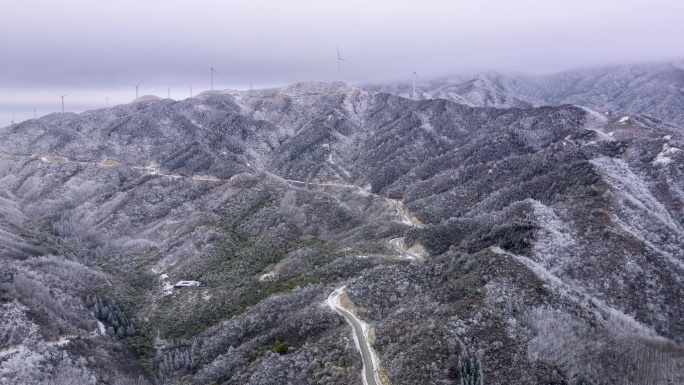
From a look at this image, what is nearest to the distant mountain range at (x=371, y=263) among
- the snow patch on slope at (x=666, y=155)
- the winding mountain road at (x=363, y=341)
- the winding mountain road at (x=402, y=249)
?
the snow patch on slope at (x=666, y=155)

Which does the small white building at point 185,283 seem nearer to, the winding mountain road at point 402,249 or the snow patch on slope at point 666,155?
the winding mountain road at point 402,249

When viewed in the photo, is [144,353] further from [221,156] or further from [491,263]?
[221,156]

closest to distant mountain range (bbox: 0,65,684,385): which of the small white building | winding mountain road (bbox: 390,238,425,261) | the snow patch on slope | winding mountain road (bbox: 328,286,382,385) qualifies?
the snow patch on slope

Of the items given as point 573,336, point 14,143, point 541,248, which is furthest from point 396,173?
point 14,143

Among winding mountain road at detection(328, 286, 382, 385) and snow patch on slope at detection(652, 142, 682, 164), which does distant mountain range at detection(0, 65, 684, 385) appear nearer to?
snow patch on slope at detection(652, 142, 682, 164)

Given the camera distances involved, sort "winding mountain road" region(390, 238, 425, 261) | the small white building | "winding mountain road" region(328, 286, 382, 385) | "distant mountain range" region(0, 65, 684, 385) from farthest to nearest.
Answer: the small white building < "winding mountain road" region(390, 238, 425, 261) < "distant mountain range" region(0, 65, 684, 385) < "winding mountain road" region(328, 286, 382, 385)

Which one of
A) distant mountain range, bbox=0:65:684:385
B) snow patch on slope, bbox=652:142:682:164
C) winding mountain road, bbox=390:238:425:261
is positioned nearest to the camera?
distant mountain range, bbox=0:65:684:385

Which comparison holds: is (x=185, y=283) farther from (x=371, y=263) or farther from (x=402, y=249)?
(x=402, y=249)

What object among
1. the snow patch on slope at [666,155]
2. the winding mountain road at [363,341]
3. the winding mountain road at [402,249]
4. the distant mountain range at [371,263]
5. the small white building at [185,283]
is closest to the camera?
the winding mountain road at [363,341]

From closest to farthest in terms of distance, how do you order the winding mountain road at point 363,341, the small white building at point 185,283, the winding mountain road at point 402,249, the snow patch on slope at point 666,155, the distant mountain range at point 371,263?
1. the winding mountain road at point 363,341
2. the distant mountain range at point 371,263
3. the winding mountain road at point 402,249
4. the small white building at point 185,283
5. the snow patch on slope at point 666,155
